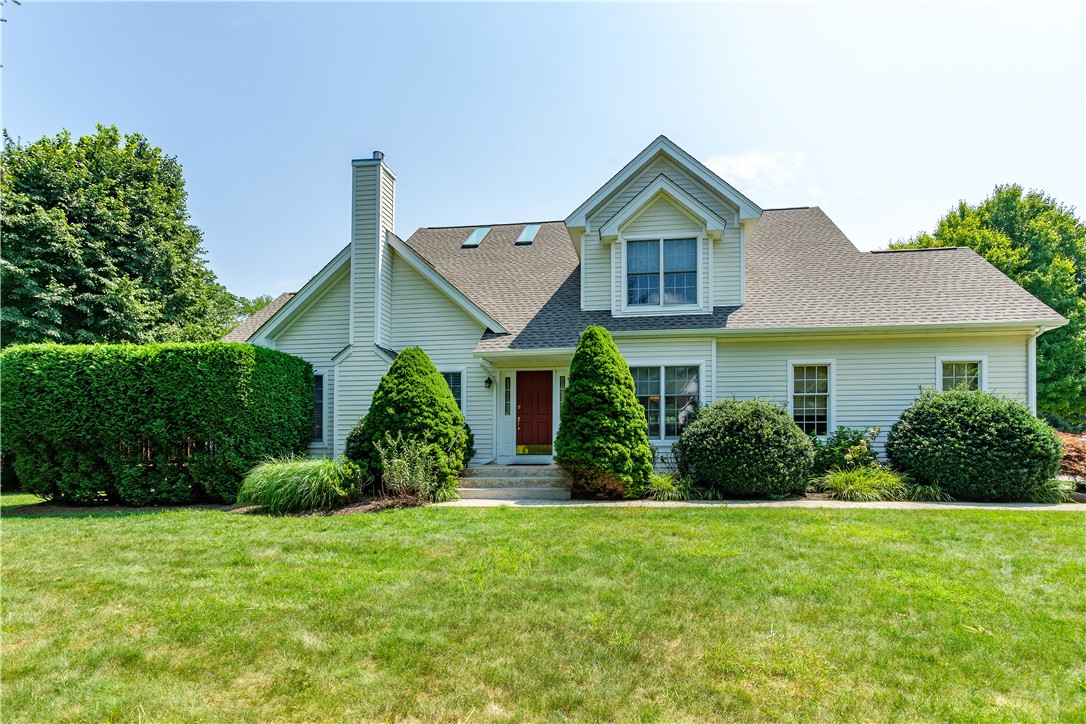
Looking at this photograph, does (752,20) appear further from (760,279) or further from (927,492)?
(927,492)

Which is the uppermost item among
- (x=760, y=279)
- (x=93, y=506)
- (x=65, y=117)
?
(x=65, y=117)

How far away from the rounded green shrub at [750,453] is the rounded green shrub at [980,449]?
210 cm

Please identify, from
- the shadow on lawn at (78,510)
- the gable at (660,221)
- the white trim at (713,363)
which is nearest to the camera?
the shadow on lawn at (78,510)

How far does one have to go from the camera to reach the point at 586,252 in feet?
43.3

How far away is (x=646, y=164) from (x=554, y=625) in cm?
1140

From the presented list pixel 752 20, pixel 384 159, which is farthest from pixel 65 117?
pixel 752 20

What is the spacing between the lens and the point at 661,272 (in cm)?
1266

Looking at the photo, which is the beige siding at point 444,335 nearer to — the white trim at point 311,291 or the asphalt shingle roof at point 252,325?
the white trim at point 311,291

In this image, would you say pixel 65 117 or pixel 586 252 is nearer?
pixel 586 252

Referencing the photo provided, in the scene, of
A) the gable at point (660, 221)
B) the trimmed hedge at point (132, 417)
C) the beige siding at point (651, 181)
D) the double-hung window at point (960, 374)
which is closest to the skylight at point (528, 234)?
the beige siding at point (651, 181)

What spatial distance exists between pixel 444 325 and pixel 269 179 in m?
5.55

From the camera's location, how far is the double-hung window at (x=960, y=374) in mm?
11539

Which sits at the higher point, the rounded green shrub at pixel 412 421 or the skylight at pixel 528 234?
the skylight at pixel 528 234

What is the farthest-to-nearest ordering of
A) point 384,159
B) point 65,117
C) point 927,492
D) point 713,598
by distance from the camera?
point 65,117, point 384,159, point 927,492, point 713,598
